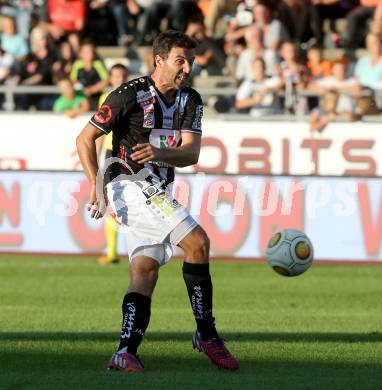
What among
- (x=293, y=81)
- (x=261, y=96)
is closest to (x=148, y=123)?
(x=261, y=96)

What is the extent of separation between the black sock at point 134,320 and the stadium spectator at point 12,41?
46.3ft

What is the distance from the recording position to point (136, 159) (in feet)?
24.8

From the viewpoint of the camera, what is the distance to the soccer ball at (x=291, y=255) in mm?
9695

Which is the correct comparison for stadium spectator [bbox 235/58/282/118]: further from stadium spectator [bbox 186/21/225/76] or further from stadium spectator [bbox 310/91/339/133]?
stadium spectator [bbox 186/21/225/76]

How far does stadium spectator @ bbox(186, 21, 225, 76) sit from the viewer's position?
67.4ft

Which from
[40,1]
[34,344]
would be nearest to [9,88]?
[40,1]

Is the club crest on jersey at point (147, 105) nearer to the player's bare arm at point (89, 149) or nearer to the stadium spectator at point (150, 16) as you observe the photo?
the player's bare arm at point (89, 149)

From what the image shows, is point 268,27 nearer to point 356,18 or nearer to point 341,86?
point 356,18

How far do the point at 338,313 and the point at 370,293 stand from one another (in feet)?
6.05

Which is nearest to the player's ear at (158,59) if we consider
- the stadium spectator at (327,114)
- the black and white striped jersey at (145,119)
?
the black and white striped jersey at (145,119)

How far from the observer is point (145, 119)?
7.86m

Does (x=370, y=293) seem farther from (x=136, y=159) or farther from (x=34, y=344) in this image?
(x=136, y=159)

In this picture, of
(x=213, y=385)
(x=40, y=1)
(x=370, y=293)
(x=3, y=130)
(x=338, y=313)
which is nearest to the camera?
(x=213, y=385)

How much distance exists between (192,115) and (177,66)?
0.39 m
